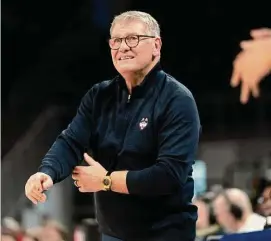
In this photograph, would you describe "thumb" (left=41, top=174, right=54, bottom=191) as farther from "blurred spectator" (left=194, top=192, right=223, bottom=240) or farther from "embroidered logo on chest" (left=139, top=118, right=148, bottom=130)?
"blurred spectator" (left=194, top=192, right=223, bottom=240)

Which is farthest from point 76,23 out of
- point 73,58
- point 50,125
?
point 50,125

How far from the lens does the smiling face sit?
1.36m

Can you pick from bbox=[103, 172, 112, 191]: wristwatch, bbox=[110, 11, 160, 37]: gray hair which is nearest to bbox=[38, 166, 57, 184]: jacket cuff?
bbox=[103, 172, 112, 191]: wristwatch

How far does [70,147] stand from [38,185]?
14 cm

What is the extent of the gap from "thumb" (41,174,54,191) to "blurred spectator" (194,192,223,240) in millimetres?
1810

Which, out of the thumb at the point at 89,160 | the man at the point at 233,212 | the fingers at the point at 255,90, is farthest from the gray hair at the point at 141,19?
the fingers at the point at 255,90

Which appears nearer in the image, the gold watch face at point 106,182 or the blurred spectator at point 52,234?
the gold watch face at point 106,182

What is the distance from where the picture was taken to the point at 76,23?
503 cm

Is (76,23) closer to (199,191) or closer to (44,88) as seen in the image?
(44,88)

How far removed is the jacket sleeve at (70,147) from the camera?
135cm

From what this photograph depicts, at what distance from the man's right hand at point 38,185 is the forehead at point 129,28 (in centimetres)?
33

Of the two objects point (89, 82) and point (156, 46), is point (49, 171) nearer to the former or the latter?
point (156, 46)

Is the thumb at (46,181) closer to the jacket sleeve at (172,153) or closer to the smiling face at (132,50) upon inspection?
the jacket sleeve at (172,153)

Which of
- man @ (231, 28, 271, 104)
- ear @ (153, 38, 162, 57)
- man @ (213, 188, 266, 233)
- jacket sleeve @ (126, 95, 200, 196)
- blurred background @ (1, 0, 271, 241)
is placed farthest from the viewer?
blurred background @ (1, 0, 271, 241)
